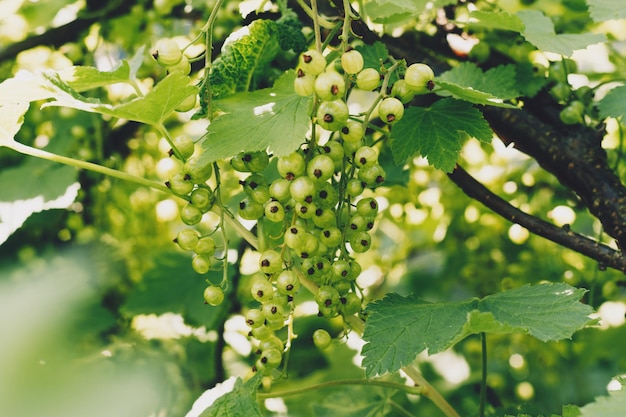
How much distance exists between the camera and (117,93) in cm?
174

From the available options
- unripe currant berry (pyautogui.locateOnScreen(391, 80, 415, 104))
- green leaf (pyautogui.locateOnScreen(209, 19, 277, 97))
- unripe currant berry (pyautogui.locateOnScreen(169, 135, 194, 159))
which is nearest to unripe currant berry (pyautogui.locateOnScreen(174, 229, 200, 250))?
unripe currant berry (pyautogui.locateOnScreen(169, 135, 194, 159))

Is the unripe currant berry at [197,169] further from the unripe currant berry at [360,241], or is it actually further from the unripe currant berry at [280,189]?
the unripe currant berry at [360,241]

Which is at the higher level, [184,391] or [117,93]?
[117,93]

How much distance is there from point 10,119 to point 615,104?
904 millimetres

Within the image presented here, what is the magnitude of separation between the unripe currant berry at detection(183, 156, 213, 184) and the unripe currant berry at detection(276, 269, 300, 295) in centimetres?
16

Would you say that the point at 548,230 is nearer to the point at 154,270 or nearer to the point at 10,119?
the point at 10,119

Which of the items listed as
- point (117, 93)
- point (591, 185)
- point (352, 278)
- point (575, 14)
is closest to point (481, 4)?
point (575, 14)

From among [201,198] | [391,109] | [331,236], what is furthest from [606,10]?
[201,198]

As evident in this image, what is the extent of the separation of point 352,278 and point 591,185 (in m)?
0.43

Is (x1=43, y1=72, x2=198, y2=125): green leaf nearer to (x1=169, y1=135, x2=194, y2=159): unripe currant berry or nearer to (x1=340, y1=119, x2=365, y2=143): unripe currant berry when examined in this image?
(x1=169, y1=135, x2=194, y2=159): unripe currant berry

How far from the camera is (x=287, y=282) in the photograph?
0.77 metres

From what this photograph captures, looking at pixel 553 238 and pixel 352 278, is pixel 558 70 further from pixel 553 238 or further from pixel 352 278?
pixel 352 278

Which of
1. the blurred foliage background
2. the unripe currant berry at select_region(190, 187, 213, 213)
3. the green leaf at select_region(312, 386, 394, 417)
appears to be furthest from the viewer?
the blurred foliage background

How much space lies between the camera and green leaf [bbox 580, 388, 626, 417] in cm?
58
